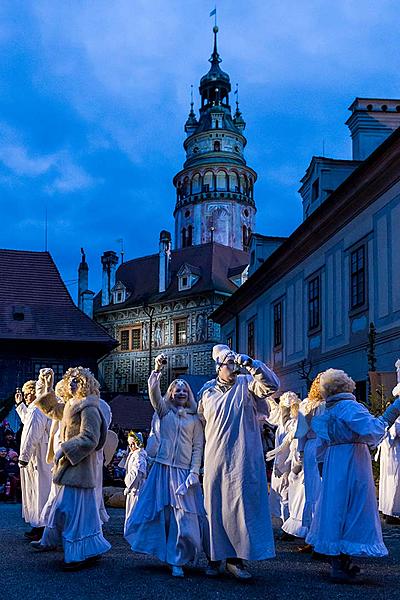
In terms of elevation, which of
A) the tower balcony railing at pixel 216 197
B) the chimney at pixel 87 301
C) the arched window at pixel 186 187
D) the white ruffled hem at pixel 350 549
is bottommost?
the white ruffled hem at pixel 350 549

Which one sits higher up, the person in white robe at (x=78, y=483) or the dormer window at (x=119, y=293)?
the dormer window at (x=119, y=293)

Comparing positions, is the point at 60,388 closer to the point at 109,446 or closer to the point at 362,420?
the point at 109,446

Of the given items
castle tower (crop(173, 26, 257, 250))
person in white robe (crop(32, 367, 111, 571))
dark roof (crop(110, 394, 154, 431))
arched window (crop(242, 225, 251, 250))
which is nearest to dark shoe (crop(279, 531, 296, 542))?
person in white robe (crop(32, 367, 111, 571))

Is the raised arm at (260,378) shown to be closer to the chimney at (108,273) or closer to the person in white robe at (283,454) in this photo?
the person in white robe at (283,454)

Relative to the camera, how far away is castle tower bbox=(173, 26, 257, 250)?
220 ft

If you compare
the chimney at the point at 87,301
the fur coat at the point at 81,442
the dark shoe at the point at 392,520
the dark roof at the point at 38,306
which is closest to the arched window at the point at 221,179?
the chimney at the point at 87,301

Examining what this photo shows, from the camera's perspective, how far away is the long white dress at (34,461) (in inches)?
394

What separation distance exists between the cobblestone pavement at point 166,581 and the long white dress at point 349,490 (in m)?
0.34

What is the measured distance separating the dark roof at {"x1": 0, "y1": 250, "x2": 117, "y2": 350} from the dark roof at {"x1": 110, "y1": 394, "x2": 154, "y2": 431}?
757 centimetres

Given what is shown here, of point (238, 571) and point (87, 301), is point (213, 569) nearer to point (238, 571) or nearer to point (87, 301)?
point (238, 571)

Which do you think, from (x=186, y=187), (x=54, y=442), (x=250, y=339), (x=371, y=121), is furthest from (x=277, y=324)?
(x=186, y=187)

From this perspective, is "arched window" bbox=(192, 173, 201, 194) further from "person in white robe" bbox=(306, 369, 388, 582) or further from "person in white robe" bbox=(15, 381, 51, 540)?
"person in white robe" bbox=(306, 369, 388, 582)

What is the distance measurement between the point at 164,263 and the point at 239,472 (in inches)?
2052

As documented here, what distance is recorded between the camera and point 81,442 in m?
7.68
